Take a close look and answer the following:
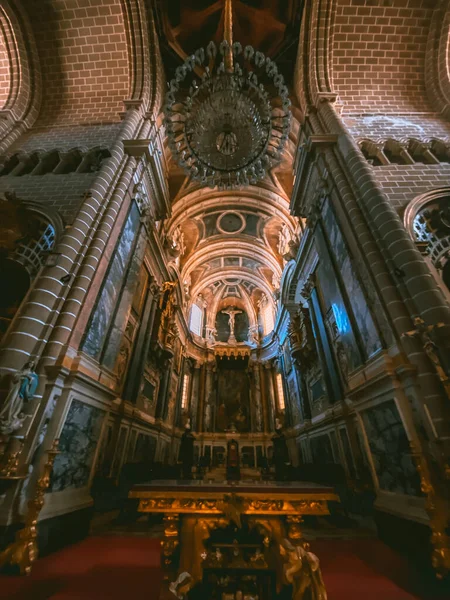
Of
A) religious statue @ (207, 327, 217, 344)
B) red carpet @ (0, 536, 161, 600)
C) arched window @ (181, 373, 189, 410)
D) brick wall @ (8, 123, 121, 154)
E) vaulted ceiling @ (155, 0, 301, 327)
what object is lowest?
red carpet @ (0, 536, 161, 600)

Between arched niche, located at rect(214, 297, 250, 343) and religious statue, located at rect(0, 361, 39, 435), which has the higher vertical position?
arched niche, located at rect(214, 297, 250, 343)

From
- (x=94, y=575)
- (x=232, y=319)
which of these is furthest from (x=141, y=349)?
(x=232, y=319)

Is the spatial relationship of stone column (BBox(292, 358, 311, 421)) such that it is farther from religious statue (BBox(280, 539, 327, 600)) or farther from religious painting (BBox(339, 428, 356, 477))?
religious statue (BBox(280, 539, 327, 600))

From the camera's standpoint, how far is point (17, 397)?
12.8ft

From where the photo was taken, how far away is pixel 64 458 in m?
4.49

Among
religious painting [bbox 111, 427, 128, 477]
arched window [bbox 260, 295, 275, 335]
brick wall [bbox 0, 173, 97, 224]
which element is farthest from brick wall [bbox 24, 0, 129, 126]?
arched window [bbox 260, 295, 275, 335]

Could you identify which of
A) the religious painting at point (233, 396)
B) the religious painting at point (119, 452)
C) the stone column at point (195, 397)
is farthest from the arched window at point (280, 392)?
the religious painting at point (119, 452)

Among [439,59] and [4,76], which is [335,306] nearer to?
[439,59]

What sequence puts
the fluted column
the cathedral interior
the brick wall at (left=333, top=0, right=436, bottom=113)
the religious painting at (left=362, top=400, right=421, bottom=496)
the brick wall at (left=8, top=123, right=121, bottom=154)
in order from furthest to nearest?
the brick wall at (left=333, top=0, right=436, bottom=113) → the brick wall at (left=8, top=123, right=121, bottom=154) → the fluted column → the religious painting at (left=362, top=400, right=421, bottom=496) → the cathedral interior

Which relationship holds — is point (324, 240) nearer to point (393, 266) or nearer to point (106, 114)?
point (393, 266)

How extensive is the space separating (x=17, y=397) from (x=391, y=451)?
6.07 m

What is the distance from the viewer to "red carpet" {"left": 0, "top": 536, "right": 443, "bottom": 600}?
261 cm

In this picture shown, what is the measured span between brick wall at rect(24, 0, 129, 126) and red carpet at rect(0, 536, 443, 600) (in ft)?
39.8

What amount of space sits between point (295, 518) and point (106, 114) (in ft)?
41.9
